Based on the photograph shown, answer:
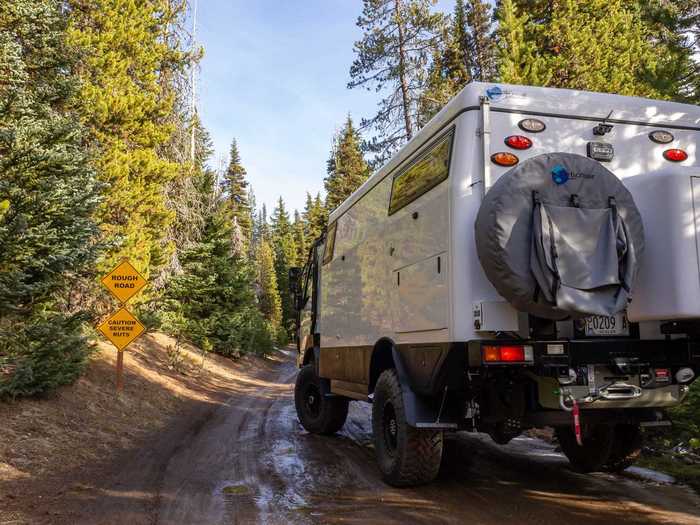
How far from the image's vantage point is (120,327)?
11406 millimetres

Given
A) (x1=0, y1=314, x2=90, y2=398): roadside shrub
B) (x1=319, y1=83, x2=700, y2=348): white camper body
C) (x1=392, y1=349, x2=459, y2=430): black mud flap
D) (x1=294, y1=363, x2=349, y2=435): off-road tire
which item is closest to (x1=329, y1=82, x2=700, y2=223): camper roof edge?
(x1=319, y1=83, x2=700, y2=348): white camper body

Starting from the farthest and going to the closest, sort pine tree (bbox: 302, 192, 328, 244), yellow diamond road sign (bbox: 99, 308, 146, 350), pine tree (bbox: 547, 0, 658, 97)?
pine tree (bbox: 302, 192, 328, 244) → pine tree (bbox: 547, 0, 658, 97) → yellow diamond road sign (bbox: 99, 308, 146, 350)

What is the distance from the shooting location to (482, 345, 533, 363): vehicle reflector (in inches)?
173

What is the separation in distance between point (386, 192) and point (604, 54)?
13.6 metres

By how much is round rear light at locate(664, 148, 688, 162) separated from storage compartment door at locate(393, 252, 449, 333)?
2.40 m

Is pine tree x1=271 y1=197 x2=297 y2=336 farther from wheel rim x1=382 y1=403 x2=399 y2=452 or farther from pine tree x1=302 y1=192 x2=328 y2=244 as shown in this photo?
wheel rim x1=382 y1=403 x2=399 y2=452

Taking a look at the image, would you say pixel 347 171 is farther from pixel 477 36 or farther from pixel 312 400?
pixel 312 400

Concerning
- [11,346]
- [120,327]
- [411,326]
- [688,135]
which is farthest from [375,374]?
[120,327]

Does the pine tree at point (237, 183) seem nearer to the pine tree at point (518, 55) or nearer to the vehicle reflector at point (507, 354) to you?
the pine tree at point (518, 55)

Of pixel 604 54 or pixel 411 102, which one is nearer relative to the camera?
Result: pixel 604 54

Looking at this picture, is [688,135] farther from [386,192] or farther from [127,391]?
[127,391]

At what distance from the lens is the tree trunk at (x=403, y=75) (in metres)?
22.2

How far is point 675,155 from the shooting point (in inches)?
208

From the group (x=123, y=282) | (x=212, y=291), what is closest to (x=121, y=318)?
(x=123, y=282)
